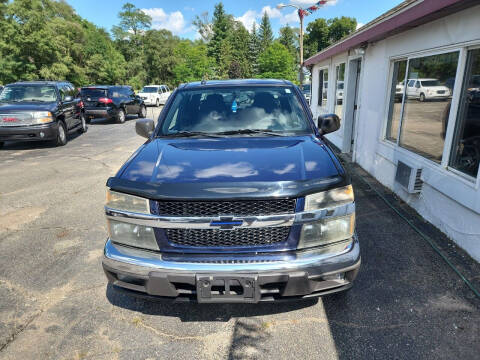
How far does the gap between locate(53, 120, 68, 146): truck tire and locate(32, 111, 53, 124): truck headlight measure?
56 centimetres

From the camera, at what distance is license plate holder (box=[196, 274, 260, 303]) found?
6.73 ft

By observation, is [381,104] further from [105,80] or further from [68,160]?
[105,80]

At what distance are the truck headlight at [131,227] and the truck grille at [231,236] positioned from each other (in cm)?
15

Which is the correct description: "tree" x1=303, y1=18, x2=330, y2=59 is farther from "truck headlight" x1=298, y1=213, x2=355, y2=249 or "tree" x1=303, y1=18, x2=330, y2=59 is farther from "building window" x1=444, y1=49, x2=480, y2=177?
"truck headlight" x1=298, y1=213, x2=355, y2=249

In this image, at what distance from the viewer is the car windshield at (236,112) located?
326cm

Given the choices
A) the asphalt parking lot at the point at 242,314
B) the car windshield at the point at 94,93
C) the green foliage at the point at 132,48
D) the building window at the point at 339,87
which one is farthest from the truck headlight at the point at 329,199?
the green foliage at the point at 132,48

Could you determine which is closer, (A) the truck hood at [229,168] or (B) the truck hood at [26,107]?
(A) the truck hood at [229,168]

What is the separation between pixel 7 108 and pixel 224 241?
9.68 metres

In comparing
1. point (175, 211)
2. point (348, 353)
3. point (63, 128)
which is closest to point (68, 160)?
point (63, 128)

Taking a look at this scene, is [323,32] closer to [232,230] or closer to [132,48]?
[132,48]

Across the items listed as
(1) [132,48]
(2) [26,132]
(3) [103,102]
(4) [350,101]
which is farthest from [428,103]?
(1) [132,48]

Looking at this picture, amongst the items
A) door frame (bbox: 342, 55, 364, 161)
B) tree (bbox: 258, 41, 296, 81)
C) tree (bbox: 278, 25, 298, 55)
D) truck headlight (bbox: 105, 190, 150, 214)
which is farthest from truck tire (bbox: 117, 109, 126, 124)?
tree (bbox: 278, 25, 298, 55)

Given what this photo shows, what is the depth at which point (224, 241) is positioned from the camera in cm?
217

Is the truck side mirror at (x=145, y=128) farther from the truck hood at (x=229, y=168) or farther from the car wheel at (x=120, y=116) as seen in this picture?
the car wheel at (x=120, y=116)
